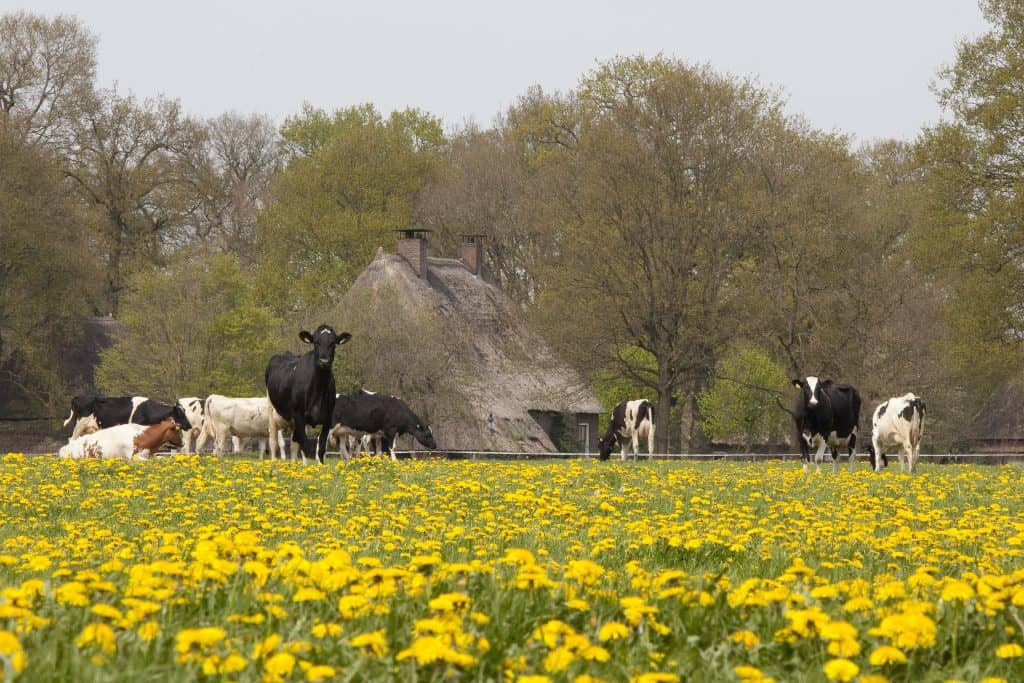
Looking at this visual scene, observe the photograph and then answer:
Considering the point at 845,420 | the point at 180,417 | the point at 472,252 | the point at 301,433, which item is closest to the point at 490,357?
the point at 472,252

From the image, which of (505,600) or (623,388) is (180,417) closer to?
(505,600)

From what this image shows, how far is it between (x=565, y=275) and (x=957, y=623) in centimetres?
4609

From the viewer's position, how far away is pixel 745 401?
64.8m

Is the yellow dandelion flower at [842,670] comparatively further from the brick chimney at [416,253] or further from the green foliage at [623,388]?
the brick chimney at [416,253]

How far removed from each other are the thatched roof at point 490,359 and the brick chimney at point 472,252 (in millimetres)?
541

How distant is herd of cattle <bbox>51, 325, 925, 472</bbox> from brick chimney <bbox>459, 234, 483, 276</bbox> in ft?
99.3

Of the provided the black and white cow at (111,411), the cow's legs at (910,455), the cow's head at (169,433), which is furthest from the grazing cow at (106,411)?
the cow's legs at (910,455)

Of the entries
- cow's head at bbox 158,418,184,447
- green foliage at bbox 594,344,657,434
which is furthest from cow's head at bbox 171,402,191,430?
green foliage at bbox 594,344,657,434

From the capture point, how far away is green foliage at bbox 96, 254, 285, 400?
5981 centimetres

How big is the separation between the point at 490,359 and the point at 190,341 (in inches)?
597

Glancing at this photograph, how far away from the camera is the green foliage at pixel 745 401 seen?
62344 mm

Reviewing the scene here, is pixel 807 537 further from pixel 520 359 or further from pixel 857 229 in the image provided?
pixel 520 359

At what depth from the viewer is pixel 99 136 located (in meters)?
72.1

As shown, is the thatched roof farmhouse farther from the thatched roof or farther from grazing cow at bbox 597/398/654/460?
grazing cow at bbox 597/398/654/460
